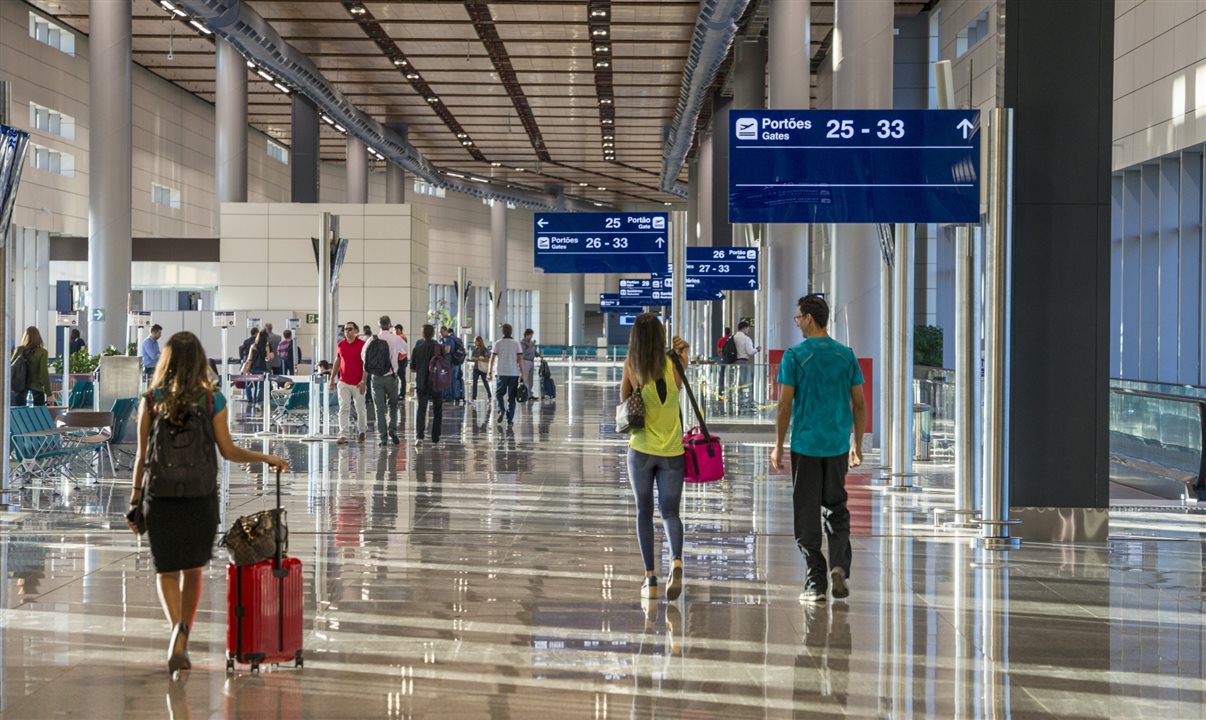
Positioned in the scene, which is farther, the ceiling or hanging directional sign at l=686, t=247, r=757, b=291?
hanging directional sign at l=686, t=247, r=757, b=291

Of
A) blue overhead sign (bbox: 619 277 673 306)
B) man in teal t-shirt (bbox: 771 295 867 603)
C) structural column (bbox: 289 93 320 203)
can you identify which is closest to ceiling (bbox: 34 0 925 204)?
structural column (bbox: 289 93 320 203)

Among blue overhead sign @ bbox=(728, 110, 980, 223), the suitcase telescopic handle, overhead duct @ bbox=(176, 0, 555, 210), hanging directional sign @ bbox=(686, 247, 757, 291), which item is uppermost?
overhead duct @ bbox=(176, 0, 555, 210)

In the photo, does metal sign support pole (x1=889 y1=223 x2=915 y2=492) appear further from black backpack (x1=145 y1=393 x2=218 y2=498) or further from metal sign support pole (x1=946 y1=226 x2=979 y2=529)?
black backpack (x1=145 y1=393 x2=218 y2=498)

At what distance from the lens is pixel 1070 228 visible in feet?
33.6

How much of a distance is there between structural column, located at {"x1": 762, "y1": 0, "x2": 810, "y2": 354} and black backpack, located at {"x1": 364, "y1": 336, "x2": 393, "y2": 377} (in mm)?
10561

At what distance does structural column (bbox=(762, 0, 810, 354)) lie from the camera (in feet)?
86.8

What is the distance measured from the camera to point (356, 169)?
49344 mm

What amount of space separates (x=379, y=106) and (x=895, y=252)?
103 ft

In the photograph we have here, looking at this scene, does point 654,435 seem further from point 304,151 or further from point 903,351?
point 304,151

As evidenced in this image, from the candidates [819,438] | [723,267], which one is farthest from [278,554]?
[723,267]

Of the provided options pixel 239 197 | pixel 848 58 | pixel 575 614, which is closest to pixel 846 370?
pixel 575 614

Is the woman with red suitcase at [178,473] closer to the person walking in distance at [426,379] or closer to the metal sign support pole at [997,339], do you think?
the metal sign support pole at [997,339]

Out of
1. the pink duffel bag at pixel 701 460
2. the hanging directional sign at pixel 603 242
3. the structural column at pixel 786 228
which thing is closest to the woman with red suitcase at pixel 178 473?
the pink duffel bag at pixel 701 460

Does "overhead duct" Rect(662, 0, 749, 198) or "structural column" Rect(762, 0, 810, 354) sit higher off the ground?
"overhead duct" Rect(662, 0, 749, 198)
